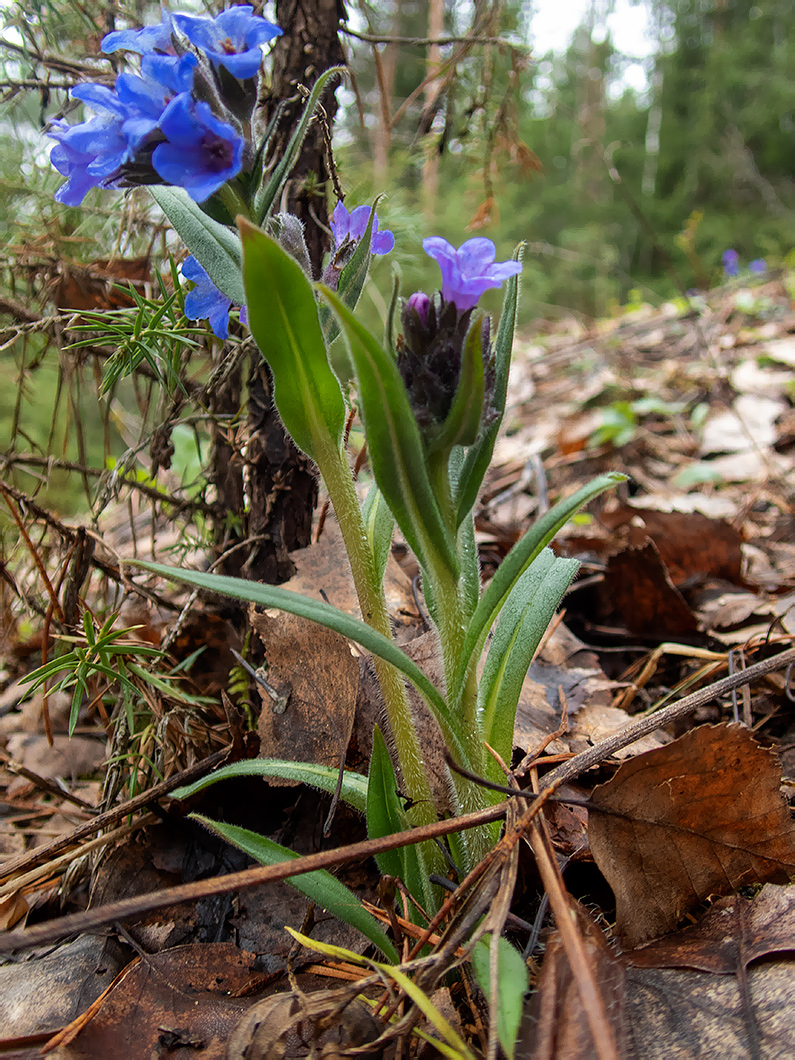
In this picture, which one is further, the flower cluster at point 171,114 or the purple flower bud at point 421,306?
the purple flower bud at point 421,306

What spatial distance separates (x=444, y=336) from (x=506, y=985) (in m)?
0.80

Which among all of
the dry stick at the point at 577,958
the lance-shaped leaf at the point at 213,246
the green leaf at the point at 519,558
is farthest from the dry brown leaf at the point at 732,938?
the lance-shaped leaf at the point at 213,246

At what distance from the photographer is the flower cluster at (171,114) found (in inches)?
33.1

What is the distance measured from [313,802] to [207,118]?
114 centimetres

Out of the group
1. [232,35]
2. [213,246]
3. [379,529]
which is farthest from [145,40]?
[379,529]

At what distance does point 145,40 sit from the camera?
917mm

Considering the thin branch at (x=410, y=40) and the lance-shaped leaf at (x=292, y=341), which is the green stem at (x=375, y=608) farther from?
the thin branch at (x=410, y=40)

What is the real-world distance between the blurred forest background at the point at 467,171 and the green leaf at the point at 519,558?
A: 0.92 metres

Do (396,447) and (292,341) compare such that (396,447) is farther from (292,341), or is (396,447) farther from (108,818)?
(108,818)

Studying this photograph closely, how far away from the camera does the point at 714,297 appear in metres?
7.21

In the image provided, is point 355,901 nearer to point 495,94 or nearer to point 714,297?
point 495,94

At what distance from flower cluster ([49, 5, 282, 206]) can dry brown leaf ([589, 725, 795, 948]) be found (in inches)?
39.3

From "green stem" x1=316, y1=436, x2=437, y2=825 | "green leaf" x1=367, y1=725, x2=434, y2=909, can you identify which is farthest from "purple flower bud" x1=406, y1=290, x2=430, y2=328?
"green leaf" x1=367, y1=725, x2=434, y2=909

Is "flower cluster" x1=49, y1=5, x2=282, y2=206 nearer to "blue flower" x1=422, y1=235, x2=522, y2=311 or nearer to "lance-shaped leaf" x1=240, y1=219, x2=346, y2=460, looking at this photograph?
"lance-shaped leaf" x1=240, y1=219, x2=346, y2=460
